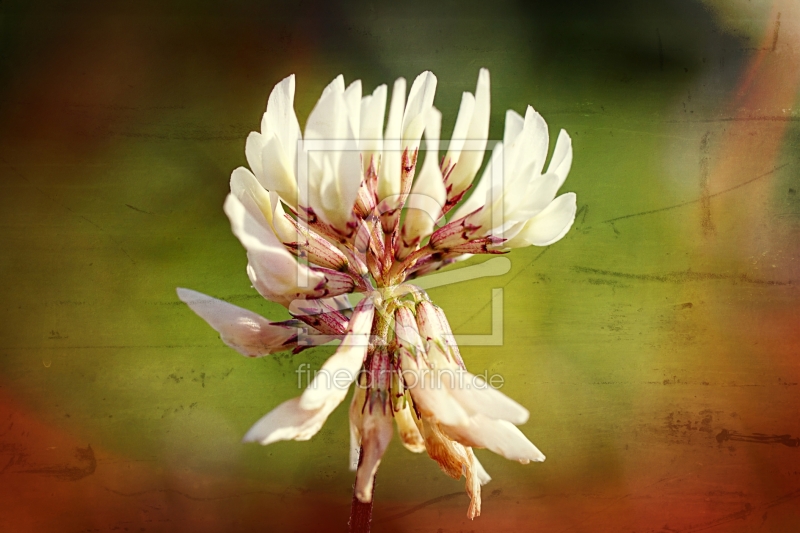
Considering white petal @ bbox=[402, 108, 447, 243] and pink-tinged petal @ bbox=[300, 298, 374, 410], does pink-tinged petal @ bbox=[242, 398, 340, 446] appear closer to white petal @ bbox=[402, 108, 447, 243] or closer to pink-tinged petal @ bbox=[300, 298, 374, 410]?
pink-tinged petal @ bbox=[300, 298, 374, 410]

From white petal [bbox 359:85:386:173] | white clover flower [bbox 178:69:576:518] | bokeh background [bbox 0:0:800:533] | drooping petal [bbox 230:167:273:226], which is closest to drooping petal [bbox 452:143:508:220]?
white clover flower [bbox 178:69:576:518]

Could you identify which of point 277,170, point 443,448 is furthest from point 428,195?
point 443,448

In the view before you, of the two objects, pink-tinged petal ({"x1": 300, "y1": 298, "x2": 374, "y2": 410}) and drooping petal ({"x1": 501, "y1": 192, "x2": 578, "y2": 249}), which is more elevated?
drooping petal ({"x1": 501, "y1": 192, "x2": 578, "y2": 249})

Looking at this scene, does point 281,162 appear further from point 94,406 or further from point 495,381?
point 94,406

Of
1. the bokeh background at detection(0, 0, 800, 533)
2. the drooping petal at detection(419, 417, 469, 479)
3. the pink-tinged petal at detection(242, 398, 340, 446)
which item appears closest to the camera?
the pink-tinged petal at detection(242, 398, 340, 446)

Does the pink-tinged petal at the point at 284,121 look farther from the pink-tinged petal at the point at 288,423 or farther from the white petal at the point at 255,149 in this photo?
the pink-tinged petal at the point at 288,423

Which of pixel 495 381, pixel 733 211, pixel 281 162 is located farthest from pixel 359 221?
pixel 733 211

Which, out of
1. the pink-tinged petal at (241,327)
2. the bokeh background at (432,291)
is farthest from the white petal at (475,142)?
the bokeh background at (432,291)
